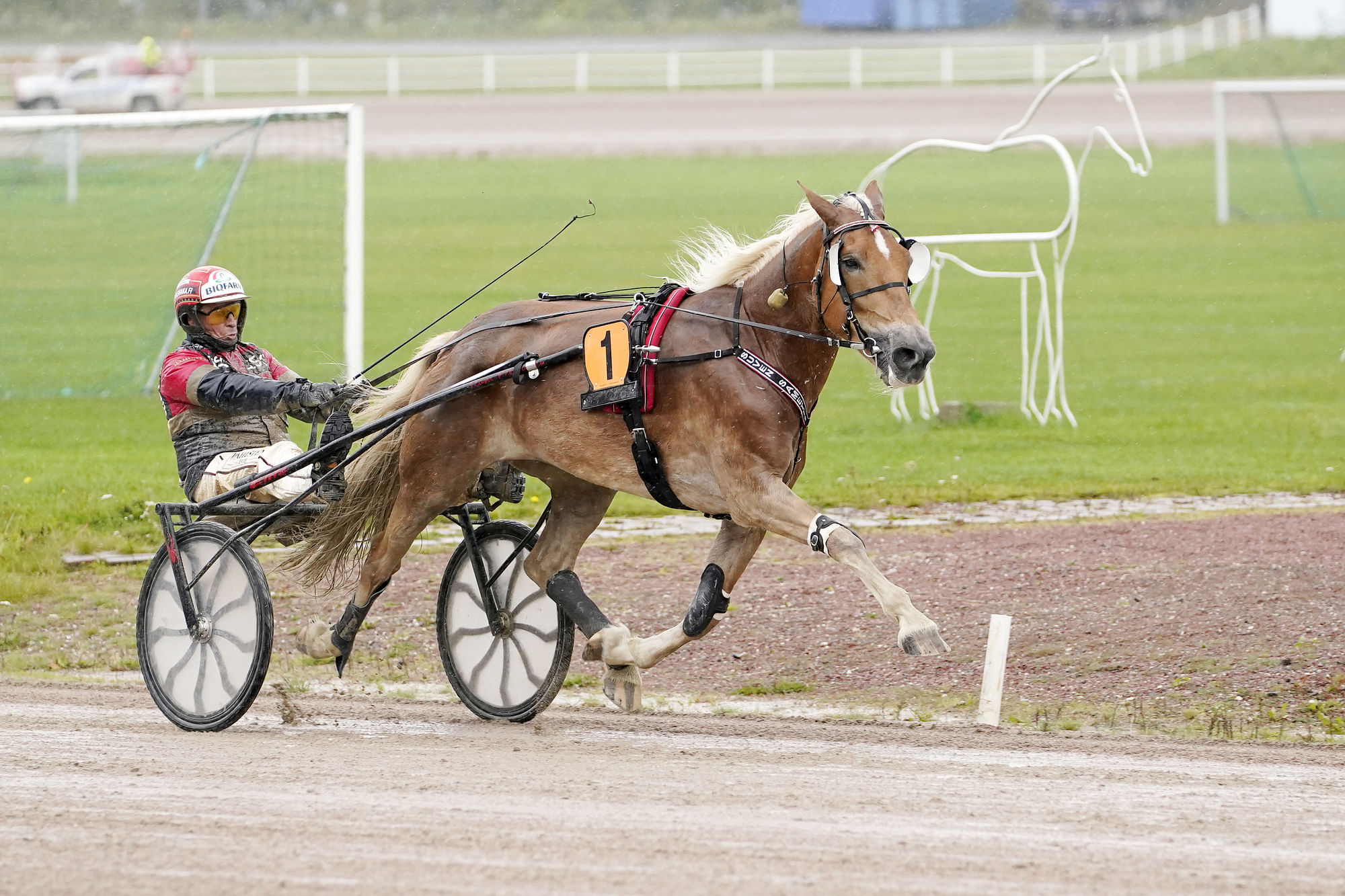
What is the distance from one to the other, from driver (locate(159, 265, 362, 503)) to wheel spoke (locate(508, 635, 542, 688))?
1.01 m

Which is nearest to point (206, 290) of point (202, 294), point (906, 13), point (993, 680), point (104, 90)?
point (202, 294)

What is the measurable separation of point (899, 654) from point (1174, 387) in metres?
8.72

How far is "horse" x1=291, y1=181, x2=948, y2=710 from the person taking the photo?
563cm

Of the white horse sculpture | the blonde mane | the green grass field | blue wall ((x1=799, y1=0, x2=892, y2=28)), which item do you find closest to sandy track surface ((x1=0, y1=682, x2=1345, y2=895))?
the blonde mane

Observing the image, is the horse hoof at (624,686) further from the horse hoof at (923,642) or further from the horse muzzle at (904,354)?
the horse muzzle at (904,354)

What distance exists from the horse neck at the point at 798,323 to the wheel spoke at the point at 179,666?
2388mm

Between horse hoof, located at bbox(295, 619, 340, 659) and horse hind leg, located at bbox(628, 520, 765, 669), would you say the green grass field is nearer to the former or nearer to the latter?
horse hoof, located at bbox(295, 619, 340, 659)

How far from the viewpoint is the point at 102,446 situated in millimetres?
13195

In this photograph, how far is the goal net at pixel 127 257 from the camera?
51.0 feet

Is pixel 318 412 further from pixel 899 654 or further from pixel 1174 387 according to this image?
pixel 1174 387

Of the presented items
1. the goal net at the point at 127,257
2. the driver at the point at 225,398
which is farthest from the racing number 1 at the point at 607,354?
the goal net at the point at 127,257

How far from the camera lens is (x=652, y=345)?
235 inches

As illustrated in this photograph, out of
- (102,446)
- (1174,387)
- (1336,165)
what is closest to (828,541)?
(102,446)

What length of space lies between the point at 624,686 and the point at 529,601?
58cm
